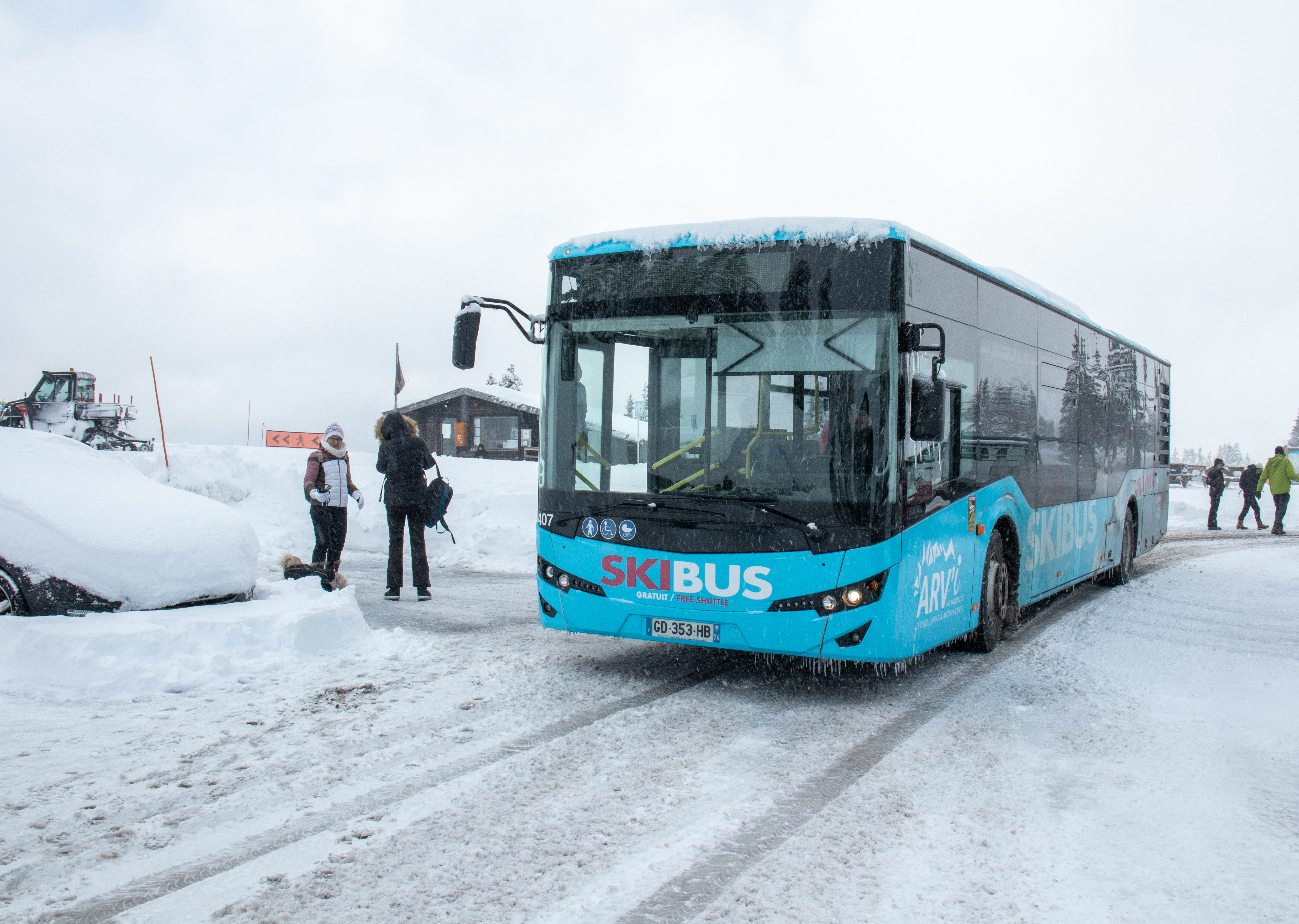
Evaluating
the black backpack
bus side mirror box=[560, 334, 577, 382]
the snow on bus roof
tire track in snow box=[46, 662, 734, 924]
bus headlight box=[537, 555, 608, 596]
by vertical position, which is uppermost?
the snow on bus roof

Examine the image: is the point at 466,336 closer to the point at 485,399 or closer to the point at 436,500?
the point at 436,500

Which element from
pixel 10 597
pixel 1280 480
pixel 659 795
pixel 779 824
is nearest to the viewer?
pixel 779 824

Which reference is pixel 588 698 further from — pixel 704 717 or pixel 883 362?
pixel 883 362

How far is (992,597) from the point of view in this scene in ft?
23.4

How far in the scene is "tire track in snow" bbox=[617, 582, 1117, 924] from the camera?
2912mm

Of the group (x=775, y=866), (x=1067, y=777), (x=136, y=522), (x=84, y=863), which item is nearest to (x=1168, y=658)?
(x=1067, y=777)

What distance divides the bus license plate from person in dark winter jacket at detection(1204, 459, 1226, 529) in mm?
21215

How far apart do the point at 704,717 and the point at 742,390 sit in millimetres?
1893

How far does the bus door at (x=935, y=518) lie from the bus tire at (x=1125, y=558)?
5.65 metres

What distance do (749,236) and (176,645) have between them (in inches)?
172

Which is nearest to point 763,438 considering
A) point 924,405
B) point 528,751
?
point 924,405

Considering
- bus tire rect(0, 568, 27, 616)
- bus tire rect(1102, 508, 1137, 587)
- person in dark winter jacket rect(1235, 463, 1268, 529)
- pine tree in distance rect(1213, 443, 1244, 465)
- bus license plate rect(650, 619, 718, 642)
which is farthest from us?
pine tree in distance rect(1213, 443, 1244, 465)

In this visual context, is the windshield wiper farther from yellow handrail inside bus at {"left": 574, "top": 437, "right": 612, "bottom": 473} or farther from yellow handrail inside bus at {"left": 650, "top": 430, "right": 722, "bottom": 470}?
yellow handrail inside bus at {"left": 574, "top": 437, "right": 612, "bottom": 473}

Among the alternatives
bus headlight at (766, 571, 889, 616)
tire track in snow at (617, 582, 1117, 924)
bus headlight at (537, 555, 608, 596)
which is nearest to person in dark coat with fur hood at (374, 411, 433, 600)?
bus headlight at (537, 555, 608, 596)
